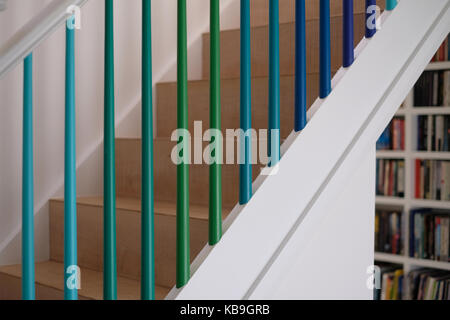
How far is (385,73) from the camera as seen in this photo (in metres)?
1.71

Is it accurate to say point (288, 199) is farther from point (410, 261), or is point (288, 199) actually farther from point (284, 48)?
point (410, 261)

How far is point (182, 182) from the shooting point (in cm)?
125

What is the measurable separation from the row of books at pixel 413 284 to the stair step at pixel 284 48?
5.15 ft

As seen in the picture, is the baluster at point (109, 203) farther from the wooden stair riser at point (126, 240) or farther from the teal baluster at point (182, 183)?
the wooden stair riser at point (126, 240)

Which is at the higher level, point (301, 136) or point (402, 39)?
point (402, 39)

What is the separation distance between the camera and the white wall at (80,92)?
1.95 metres

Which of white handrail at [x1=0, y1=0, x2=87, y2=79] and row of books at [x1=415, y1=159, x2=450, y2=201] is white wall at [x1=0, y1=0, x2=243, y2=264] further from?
row of books at [x1=415, y1=159, x2=450, y2=201]

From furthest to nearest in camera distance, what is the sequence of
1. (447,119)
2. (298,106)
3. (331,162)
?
(447,119)
(331,162)
(298,106)

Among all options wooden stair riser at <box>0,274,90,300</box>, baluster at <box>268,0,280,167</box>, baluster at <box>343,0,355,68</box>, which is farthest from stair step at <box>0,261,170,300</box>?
baluster at <box>343,0,355,68</box>

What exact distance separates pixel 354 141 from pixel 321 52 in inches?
11.0

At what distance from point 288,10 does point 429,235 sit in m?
1.61

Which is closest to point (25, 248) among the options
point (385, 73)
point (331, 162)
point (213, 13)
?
point (213, 13)

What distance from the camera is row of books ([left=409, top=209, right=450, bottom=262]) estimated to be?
10.7ft

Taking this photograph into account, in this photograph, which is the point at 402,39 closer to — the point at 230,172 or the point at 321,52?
the point at 321,52
